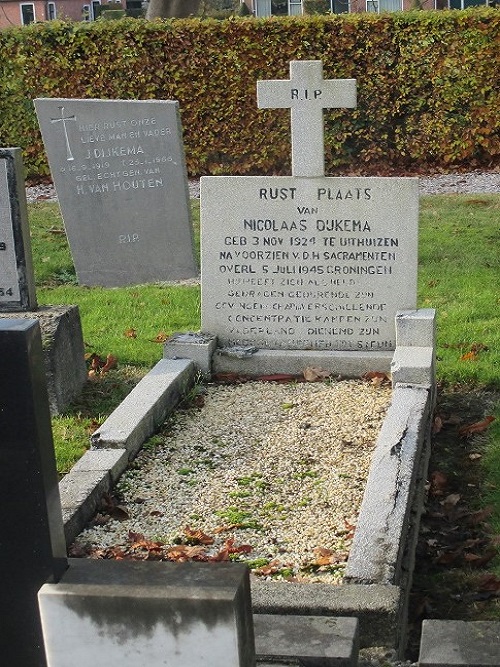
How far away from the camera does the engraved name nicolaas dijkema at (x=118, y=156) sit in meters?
9.59

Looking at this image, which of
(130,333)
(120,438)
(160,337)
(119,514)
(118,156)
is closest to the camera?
(119,514)

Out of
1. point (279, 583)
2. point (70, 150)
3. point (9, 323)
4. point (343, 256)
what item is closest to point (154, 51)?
point (70, 150)

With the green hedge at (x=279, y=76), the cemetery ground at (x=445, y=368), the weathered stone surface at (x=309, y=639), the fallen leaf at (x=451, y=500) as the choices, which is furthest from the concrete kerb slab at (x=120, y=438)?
the green hedge at (x=279, y=76)

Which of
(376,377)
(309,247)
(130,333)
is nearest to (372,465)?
(376,377)

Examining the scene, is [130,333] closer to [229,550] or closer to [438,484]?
[438,484]

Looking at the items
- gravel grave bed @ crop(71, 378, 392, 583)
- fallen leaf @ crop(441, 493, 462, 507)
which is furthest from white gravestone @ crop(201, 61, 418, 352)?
fallen leaf @ crop(441, 493, 462, 507)

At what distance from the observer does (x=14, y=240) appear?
6633mm

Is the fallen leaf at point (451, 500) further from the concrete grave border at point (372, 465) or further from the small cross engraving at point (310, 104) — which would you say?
the small cross engraving at point (310, 104)

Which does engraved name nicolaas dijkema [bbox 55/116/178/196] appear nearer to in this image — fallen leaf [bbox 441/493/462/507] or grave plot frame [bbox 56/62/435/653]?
grave plot frame [bbox 56/62/435/653]

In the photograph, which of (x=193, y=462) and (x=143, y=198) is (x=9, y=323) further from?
(x=143, y=198)

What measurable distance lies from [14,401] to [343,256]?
462 cm

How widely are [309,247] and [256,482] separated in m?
2.02

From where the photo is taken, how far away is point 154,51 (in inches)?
597

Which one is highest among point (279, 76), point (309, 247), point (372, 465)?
point (279, 76)
